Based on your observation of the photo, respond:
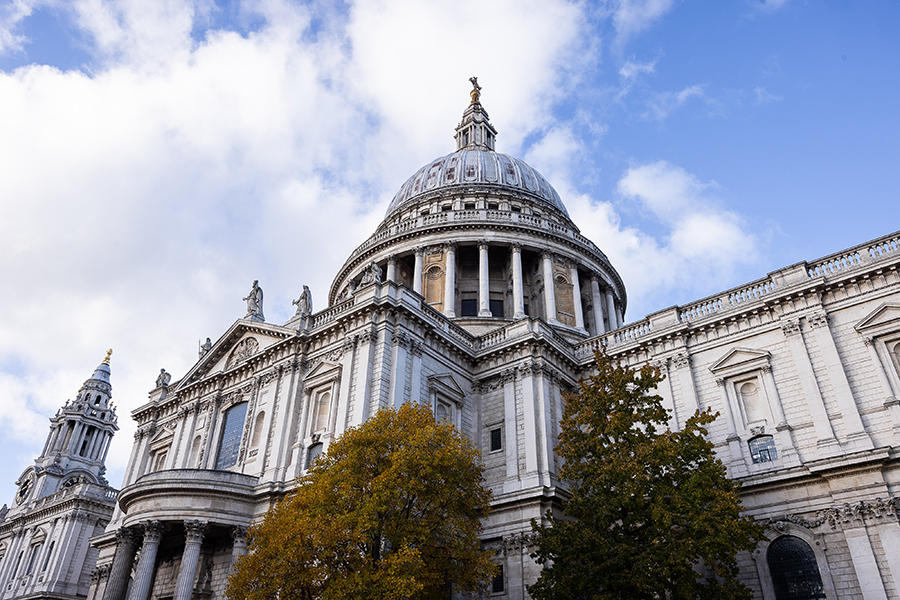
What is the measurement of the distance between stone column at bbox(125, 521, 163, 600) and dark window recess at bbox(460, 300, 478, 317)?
2408 centimetres

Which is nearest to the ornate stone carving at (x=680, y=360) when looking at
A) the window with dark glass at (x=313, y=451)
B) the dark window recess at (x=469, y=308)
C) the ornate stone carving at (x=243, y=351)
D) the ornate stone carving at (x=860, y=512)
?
the ornate stone carving at (x=860, y=512)

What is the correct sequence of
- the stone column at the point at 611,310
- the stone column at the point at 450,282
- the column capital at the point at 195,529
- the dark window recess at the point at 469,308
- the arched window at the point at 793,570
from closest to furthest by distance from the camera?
the arched window at the point at 793,570
the column capital at the point at 195,529
the stone column at the point at 450,282
the dark window recess at the point at 469,308
the stone column at the point at 611,310

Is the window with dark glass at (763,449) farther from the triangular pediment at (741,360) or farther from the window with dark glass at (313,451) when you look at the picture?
the window with dark glass at (313,451)

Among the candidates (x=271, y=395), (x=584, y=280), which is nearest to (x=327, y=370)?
(x=271, y=395)

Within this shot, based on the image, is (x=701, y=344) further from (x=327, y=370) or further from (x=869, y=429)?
(x=327, y=370)

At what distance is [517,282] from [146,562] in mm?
26963

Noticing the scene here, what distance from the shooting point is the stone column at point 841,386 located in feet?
78.7

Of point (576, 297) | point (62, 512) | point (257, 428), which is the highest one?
point (576, 297)

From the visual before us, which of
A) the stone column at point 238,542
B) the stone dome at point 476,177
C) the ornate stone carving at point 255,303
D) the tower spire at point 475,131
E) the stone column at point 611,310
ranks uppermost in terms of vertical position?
the tower spire at point 475,131

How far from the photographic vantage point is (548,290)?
44719 millimetres

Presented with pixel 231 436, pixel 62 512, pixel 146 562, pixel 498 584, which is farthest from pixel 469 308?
pixel 62 512

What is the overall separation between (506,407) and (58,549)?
40.2 m

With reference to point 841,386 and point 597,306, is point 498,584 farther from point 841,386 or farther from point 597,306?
point 597,306

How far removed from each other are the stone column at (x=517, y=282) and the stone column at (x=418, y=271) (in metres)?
6.16
